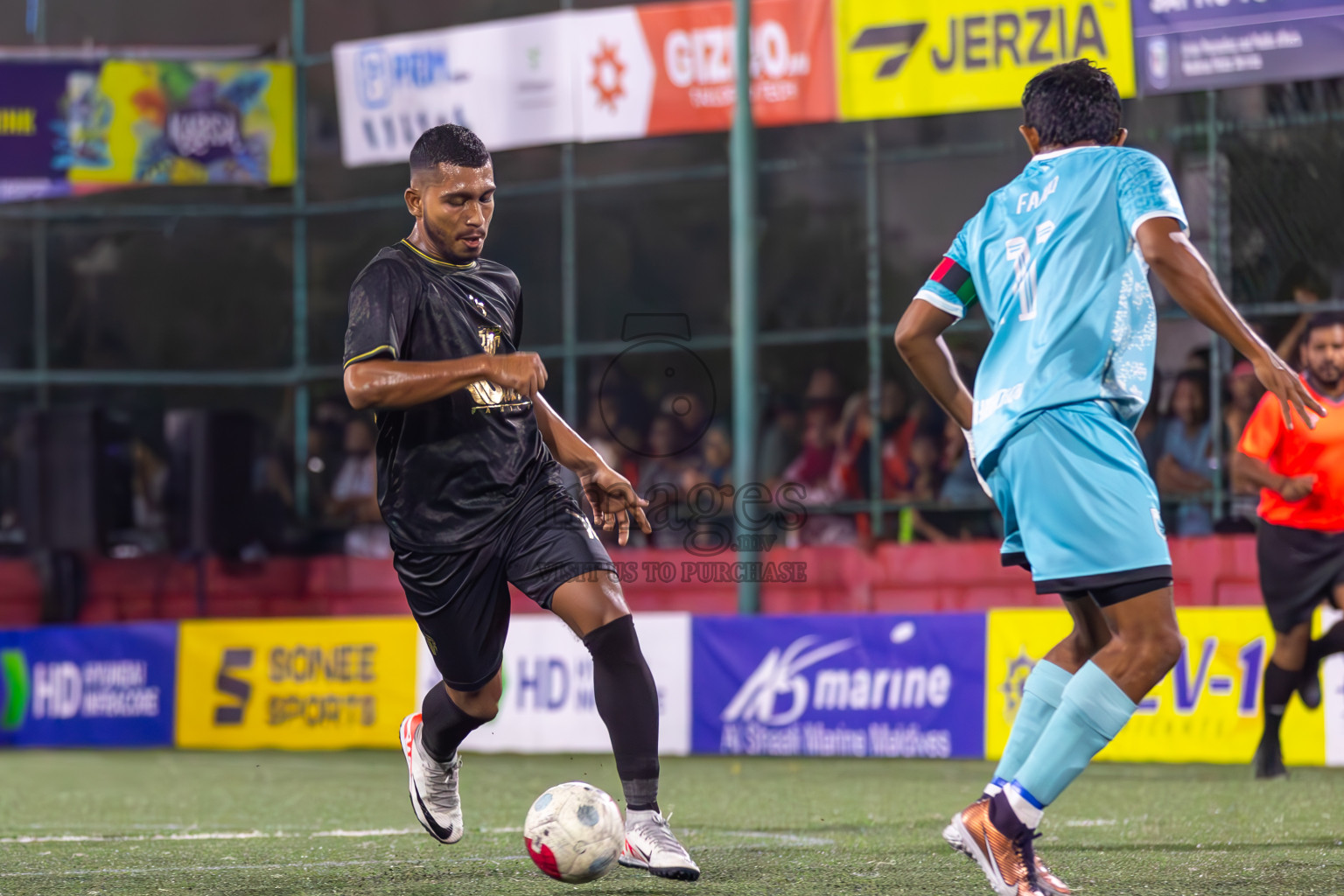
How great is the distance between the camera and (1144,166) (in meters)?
4.46

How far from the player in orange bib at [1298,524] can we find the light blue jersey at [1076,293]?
181 inches

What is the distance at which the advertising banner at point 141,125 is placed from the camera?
17.5 metres

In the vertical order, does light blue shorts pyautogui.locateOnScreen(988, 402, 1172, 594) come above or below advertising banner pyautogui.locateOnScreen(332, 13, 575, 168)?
below

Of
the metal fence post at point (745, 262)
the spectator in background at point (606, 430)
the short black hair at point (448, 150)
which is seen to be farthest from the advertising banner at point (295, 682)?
the short black hair at point (448, 150)

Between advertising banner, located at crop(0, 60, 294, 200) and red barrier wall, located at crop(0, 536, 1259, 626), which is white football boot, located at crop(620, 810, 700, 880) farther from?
advertising banner, located at crop(0, 60, 294, 200)

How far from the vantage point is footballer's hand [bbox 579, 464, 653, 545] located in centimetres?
520

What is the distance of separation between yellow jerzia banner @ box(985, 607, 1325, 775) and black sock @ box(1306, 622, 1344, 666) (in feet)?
2.95

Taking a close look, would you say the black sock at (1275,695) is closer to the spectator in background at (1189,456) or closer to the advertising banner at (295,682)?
the spectator in background at (1189,456)

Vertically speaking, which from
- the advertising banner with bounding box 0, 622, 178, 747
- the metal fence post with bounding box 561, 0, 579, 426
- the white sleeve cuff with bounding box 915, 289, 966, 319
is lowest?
the advertising banner with bounding box 0, 622, 178, 747

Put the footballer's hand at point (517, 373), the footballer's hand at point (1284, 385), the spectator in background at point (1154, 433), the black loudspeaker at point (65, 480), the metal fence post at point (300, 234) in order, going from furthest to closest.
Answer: the metal fence post at point (300, 234), the black loudspeaker at point (65, 480), the spectator in background at point (1154, 433), the footballer's hand at point (517, 373), the footballer's hand at point (1284, 385)

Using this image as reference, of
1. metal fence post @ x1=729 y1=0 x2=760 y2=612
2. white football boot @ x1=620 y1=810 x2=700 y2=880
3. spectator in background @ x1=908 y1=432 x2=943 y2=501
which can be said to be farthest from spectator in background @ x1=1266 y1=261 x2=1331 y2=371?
white football boot @ x1=620 y1=810 x2=700 y2=880

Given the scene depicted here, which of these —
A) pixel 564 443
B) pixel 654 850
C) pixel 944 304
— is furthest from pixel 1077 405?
pixel 564 443

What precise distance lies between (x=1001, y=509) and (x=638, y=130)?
11771 millimetres

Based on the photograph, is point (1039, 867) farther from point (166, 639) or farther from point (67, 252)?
point (67, 252)
